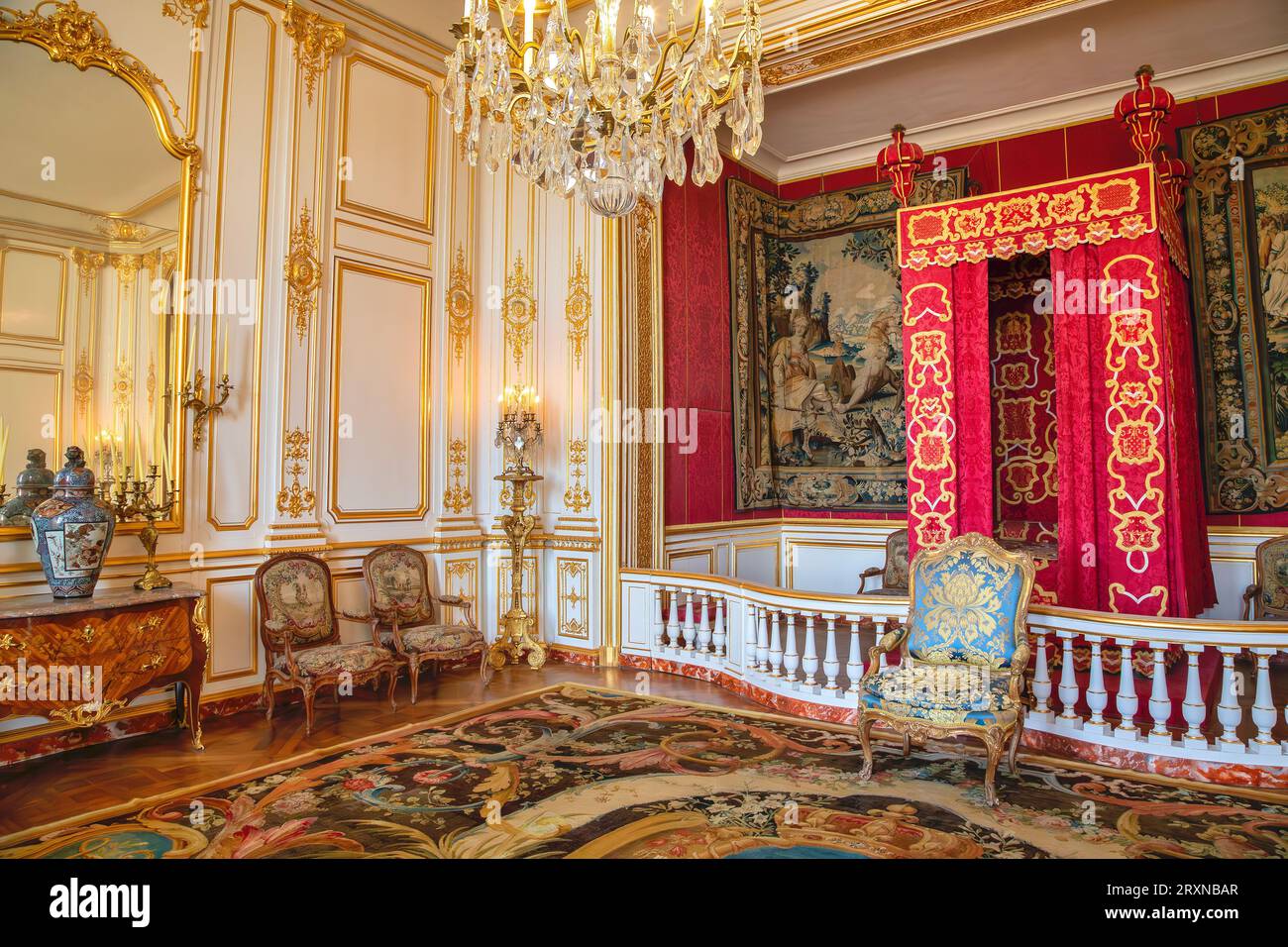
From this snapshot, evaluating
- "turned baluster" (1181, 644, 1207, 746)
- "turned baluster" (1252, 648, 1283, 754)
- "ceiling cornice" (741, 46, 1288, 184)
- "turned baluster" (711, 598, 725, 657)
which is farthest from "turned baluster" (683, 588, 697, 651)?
"ceiling cornice" (741, 46, 1288, 184)

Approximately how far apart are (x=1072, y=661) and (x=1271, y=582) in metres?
2.44

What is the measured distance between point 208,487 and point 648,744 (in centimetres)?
299

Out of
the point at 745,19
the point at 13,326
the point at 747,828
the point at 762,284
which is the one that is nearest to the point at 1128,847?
the point at 747,828

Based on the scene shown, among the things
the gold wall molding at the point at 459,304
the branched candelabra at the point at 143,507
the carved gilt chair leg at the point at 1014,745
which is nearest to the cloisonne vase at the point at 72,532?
the branched candelabra at the point at 143,507

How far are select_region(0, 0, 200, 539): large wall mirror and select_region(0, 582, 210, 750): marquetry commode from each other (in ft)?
2.03

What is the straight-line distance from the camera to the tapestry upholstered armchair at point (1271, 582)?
5.07 meters

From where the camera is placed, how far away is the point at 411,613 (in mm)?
5359

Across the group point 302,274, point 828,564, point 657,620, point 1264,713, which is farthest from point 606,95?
point 828,564

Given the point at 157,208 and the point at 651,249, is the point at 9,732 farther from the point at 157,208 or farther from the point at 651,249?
the point at 651,249

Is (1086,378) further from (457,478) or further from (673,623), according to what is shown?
(457,478)

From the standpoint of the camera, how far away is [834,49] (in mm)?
5465

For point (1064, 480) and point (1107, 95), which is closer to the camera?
point (1064, 480)

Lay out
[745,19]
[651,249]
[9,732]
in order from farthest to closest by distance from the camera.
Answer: [651,249], [9,732], [745,19]

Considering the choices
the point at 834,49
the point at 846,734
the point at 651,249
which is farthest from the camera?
the point at 651,249
